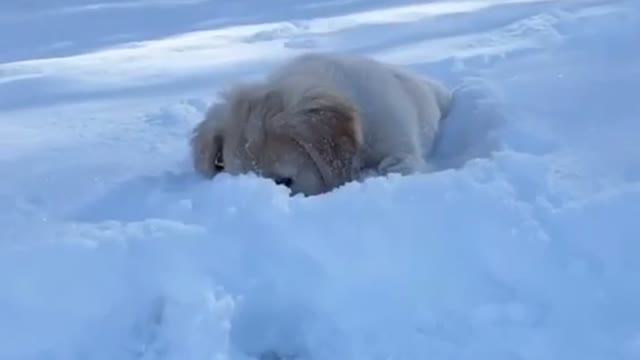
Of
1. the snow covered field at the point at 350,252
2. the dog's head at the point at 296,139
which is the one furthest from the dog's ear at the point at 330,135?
the snow covered field at the point at 350,252

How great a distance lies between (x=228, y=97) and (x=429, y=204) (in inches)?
48.8

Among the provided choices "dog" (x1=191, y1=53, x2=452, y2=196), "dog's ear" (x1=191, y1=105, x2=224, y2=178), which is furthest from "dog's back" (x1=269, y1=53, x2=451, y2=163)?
"dog's ear" (x1=191, y1=105, x2=224, y2=178)

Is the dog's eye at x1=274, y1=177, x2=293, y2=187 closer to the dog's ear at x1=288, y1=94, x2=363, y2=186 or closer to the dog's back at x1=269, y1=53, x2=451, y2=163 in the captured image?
the dog's ear at x1=288, y1=94, x2=363, y2=186

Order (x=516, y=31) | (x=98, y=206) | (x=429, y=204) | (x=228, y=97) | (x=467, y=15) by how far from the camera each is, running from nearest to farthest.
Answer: (x=429, y=204) → (x=98, y=206) → (x=228, y=97) → (x=516, y=31) → (x=467, y=15)

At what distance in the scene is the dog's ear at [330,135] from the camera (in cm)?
338

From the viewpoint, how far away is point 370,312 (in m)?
2.49

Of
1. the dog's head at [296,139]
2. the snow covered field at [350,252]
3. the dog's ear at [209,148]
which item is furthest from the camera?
the dog's ear at [209,148]

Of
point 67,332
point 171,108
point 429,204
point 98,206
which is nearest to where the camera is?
point 67,332

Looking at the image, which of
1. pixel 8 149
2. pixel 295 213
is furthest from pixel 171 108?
pixel 295 213

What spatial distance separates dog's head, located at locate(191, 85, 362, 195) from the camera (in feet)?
11.1

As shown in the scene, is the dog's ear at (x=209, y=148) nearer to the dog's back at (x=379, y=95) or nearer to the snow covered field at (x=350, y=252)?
the snow covered field at (x=350, y=252)

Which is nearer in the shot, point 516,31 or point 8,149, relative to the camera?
point 8,149

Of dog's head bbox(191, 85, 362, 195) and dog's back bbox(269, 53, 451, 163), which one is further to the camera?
dog's back bbox(269, 53, 451, 163)

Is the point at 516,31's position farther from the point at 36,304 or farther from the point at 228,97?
the point at 36,304
